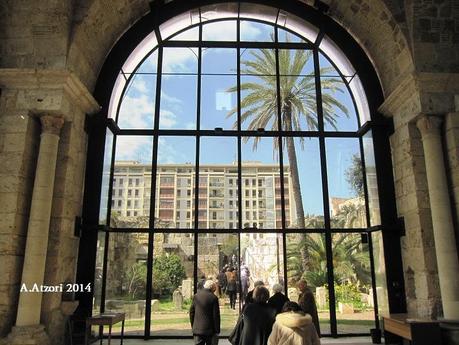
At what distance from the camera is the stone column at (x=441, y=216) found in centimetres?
623

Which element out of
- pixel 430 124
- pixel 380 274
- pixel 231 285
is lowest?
pixel 231 285

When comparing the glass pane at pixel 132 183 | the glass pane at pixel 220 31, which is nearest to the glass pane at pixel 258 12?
the glass pane at pixel 220 31

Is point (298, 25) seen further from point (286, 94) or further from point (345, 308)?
point (345, 308)

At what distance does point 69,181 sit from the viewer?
7012 mm

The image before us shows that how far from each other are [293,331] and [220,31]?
26.9 feet

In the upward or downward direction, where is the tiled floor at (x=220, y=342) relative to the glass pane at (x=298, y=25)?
downward

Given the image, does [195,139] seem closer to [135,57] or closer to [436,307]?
[135,57]

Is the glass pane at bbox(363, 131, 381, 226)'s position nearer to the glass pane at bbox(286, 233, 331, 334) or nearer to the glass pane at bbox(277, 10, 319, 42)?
the glass pane at bbox(286, 233, 331, 334)

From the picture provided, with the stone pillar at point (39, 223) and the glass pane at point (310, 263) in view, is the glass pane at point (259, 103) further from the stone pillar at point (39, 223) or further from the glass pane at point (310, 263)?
the stone pillar at point (39, 223)

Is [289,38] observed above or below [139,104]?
above

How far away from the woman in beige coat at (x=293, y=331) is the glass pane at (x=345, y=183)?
528 centimetres

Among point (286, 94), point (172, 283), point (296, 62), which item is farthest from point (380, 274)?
point (296, 62)

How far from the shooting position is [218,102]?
9.00m

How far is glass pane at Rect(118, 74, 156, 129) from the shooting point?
8.76 m
